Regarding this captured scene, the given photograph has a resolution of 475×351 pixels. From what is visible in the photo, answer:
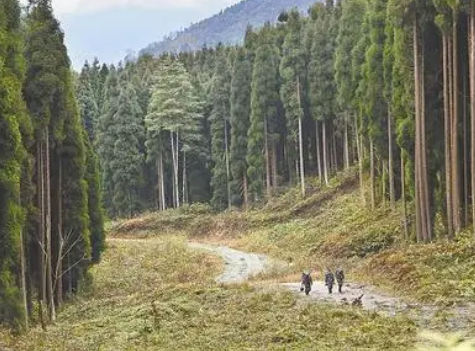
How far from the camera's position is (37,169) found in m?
24.4

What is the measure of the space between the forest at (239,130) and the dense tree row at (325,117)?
94 mm

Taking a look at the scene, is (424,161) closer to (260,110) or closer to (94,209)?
(94,209)

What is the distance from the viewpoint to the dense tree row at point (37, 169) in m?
20.2

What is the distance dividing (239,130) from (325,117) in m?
8.68

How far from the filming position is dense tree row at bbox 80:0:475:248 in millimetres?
26328

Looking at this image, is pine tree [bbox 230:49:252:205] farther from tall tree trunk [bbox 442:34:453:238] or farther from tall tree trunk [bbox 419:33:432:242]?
tall tree trunk [bbox 442:34:453:238]

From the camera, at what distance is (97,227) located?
33281 mm

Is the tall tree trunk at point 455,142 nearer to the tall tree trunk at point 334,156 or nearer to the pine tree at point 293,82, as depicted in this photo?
the pine tree at point 293,82

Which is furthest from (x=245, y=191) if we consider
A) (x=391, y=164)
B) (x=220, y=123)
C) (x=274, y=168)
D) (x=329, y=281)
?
(x=329, y=281)

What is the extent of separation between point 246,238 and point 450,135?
2432cm

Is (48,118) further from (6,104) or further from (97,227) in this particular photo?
(97,227)

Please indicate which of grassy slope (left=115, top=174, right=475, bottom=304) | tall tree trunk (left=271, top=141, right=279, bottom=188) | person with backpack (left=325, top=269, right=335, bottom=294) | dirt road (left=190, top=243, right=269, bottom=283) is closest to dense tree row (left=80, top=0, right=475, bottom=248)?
tall tree trunk (left=271, top=141, right=279, bottom=188)

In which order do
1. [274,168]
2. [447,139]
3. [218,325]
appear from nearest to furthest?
[218,325] < [447,139] < [274,168]

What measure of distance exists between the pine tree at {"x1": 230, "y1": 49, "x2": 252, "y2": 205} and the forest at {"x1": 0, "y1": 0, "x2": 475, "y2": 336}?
11 centimetres
